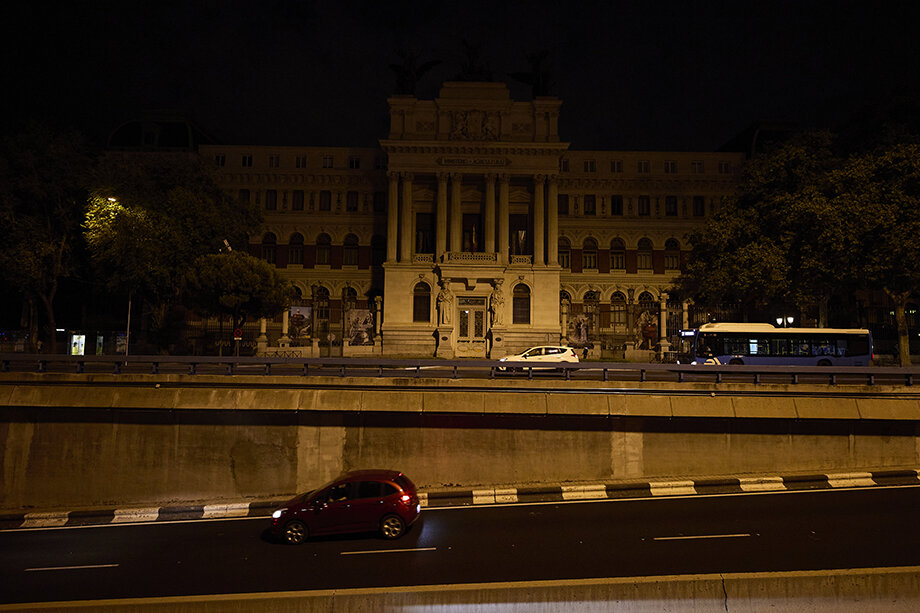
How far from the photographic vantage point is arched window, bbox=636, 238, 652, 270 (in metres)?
55.5

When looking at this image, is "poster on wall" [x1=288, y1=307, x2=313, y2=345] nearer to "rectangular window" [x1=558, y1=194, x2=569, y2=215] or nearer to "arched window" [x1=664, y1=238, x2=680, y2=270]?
"rectangular window" [x1=558, y1=194, x2=569, y2=215]

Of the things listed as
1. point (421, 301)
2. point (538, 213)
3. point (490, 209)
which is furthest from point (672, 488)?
point (538, 213)

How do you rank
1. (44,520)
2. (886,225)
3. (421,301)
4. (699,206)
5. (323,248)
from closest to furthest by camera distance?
(44,520)
(886,225)
(421,301)
(323,248)
(699,206)

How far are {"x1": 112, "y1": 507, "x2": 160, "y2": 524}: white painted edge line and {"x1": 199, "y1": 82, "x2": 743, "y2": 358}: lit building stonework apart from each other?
19289 mm

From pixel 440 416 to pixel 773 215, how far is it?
28.0 meters

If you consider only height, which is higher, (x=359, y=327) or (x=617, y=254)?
(x=617, y=254)

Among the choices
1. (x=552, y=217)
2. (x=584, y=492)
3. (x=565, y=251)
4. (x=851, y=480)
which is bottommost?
(x=584, y=492)

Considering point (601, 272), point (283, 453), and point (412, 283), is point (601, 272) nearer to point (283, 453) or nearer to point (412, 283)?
point (412, 283)

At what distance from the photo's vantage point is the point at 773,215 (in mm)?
36562

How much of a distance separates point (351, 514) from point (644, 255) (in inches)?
1833

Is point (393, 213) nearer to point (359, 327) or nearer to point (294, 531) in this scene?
point (359, 327)

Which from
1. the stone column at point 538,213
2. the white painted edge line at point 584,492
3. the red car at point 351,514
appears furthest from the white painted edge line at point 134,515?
the stone column at point 538,213

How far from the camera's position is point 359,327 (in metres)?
42.0

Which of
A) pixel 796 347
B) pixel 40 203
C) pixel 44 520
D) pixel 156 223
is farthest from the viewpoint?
pixel 40 203
